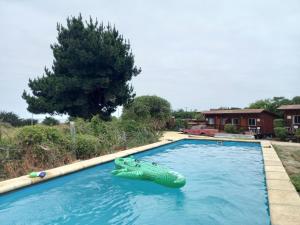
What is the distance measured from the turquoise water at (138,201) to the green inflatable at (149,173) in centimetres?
19

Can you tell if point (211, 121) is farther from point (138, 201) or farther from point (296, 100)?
point (138, 201)

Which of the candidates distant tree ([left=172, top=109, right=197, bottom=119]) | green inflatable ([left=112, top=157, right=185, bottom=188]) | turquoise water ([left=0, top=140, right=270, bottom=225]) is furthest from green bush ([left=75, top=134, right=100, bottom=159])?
distant tree ([left=172, top=109, right=197, bottom=119])

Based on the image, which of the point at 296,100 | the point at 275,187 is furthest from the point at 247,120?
the point at 275,187

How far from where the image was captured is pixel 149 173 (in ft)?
27.1

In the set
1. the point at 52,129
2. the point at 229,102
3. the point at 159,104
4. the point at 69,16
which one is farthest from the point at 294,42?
the point at 229,102

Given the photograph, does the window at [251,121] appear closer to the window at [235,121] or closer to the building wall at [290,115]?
the window at [235,121]

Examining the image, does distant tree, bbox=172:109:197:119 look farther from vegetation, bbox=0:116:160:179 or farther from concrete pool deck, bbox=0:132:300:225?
concrete pool deck, bbox=0:132:300:225

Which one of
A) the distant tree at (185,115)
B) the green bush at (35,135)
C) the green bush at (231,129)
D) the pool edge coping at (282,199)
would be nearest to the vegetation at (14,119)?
the green bush at (35,135)

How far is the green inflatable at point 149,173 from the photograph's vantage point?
299 inches

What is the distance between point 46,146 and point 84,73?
10.3m

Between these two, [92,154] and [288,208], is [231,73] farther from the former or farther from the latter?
[288,208]

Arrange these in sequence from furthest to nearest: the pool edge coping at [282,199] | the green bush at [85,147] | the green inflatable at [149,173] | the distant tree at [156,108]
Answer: the distant tree at [156,108], the green bush at [85,147], the green inflatable at [149,173], the pool edge coping at [282,199]

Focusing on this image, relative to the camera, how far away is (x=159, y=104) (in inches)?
1077

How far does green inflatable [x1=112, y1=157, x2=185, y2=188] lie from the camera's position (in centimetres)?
760
